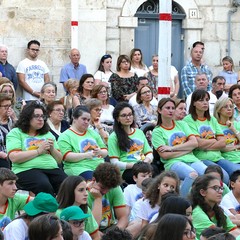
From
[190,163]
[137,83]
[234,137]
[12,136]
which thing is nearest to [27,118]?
[12,136]

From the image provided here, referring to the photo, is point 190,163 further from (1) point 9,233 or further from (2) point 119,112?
(1) point 9,233

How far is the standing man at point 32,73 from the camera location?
55.4 ft

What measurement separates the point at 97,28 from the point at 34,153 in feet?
22.4

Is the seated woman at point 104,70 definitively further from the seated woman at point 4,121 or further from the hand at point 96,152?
the hand at point 96,152

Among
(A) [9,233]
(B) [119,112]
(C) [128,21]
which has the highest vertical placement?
(C) [128,21]

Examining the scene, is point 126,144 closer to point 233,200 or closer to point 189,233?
point 233,200

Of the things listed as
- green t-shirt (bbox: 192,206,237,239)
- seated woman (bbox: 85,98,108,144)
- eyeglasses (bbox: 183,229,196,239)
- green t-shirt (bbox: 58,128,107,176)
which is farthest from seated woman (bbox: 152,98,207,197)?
→ eyeglasses (bbox: 183,229,196,239)

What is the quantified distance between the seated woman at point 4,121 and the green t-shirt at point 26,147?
1.32ft

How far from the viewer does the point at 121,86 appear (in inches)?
648

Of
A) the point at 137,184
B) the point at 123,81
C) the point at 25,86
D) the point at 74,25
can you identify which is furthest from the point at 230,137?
the point at 74,25

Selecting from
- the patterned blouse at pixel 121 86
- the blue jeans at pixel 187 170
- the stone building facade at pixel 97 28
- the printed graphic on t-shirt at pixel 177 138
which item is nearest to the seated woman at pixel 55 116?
the printed graphic on t-shirt at pixel 177 138

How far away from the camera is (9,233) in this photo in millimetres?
9766

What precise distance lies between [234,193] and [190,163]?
1.36m

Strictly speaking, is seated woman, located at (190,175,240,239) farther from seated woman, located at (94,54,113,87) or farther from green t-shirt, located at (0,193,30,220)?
seated woman, located at (94,54,113,87)
